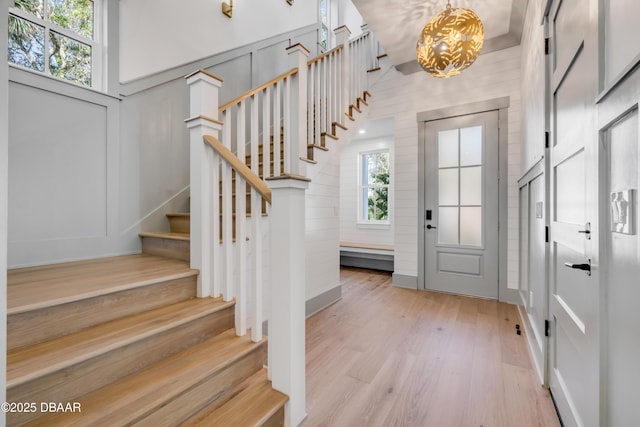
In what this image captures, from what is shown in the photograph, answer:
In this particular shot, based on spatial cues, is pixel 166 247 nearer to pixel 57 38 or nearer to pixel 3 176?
pixel 3 176

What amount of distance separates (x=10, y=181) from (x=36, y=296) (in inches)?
45.3

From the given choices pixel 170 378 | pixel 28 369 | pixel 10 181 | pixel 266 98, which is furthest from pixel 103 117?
pixel 170 378

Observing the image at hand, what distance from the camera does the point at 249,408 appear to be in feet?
4.23

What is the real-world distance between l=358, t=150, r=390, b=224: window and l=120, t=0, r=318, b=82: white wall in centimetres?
295

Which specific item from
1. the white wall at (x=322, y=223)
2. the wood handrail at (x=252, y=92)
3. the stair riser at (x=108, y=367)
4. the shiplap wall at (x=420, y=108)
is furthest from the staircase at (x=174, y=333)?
the shiplap wall at (x=420, y=108)

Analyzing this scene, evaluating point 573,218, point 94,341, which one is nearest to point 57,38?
point 94,341

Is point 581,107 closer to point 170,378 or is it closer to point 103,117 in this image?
point 170,378

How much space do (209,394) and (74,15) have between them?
3.01 meters

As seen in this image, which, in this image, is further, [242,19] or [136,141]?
[242,19]

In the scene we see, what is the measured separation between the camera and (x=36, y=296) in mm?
1301

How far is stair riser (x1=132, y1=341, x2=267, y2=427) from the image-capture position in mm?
1105

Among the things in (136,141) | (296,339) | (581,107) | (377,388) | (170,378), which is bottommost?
(377,388)

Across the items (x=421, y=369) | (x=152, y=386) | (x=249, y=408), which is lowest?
(x=421, y=369)

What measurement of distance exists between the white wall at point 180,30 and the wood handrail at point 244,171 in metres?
1.46
